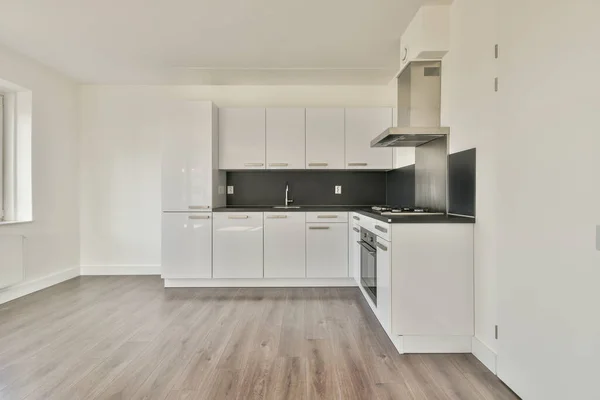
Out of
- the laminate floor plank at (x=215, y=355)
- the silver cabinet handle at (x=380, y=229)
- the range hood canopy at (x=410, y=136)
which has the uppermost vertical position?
the range hood canopy at (x=410, y=136)

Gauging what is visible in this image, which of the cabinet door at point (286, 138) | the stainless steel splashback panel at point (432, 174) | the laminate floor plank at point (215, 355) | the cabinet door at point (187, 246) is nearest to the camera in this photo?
the laminate floor plank at point (215, 355)

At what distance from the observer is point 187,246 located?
13.8ft

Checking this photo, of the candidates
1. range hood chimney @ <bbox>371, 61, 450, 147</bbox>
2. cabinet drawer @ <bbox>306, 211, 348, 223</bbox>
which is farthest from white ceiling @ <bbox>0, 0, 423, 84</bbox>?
cabinet drawer @ <bbox>306, 211, 348, 223</bbox>

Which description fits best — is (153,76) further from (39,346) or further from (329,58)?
(39,346)

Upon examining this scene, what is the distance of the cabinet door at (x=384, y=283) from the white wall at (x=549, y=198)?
2.19 ft

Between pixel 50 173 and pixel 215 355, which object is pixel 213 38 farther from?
pixel 215 355

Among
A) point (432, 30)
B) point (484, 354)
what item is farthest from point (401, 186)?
point (484, 354)

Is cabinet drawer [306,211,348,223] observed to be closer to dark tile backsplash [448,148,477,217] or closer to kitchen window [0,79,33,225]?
dark tile backsplash [448,148,477,217]

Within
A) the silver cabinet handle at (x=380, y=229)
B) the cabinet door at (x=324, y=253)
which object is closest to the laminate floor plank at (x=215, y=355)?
the cabinet door at (x=324, y=253)

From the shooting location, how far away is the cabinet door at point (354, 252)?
384cm

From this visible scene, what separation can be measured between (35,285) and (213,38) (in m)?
3.32

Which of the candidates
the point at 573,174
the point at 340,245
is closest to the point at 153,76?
the point at 340,245

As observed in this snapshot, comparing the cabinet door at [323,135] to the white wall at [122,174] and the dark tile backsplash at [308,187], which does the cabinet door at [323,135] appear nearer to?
the dark tile backsplash at [308,187]

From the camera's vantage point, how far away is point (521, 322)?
6.20 ft
